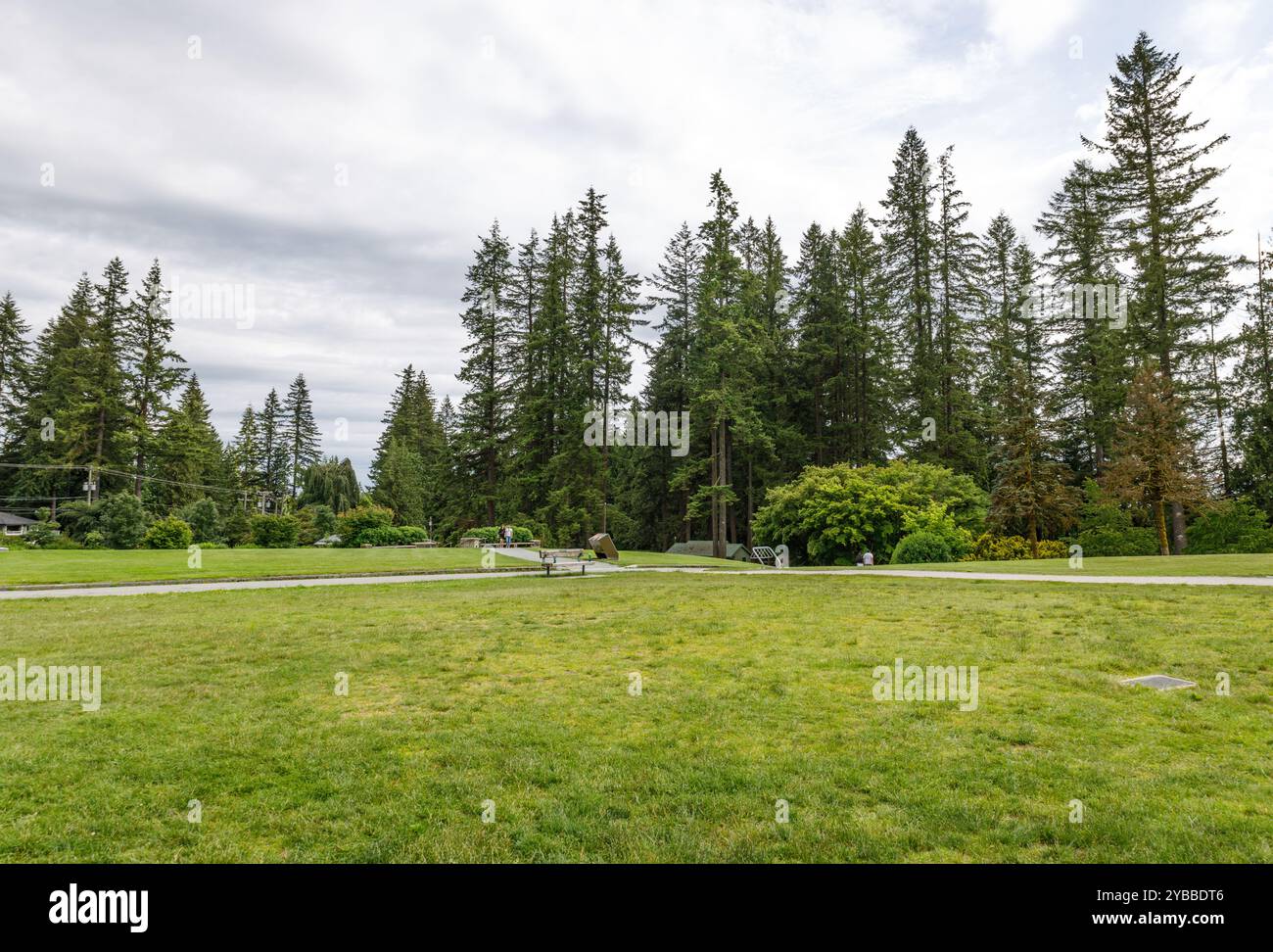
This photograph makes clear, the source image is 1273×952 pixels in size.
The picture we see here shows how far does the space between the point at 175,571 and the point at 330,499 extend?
34.2 m

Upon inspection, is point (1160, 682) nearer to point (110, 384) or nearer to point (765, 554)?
point (765, 554)

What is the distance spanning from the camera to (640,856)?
9.64 ft

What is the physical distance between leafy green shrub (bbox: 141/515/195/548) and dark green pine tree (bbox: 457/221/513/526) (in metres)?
14.8

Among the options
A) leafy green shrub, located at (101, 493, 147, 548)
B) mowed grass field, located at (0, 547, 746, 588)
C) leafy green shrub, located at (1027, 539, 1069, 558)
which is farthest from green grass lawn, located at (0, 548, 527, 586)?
leafy green shrub, located at (1027, 539, 1069, 558)

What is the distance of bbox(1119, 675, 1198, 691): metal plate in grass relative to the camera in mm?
5385

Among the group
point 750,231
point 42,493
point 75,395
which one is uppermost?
point 750,231

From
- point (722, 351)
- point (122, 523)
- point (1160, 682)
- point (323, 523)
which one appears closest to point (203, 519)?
point (323, 523)

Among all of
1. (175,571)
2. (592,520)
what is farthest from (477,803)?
(592,520)

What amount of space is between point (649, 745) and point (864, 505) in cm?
2298

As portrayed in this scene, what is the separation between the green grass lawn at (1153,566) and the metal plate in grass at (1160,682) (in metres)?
9.15

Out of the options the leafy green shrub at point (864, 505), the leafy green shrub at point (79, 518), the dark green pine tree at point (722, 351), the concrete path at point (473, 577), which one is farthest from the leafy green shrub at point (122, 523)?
the leafy green shrub at point (864, 505)

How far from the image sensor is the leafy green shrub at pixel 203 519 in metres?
37.0

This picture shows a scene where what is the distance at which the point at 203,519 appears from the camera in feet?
123
